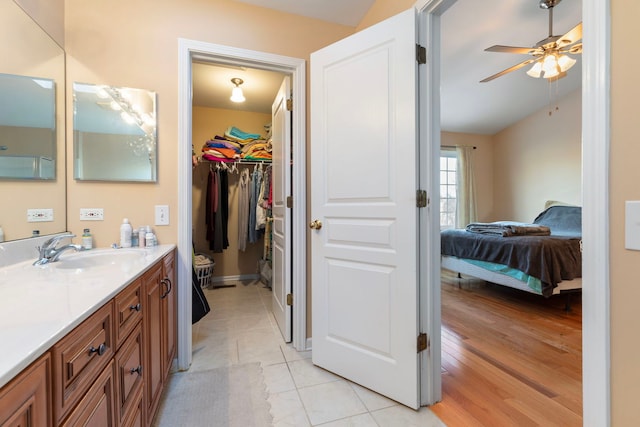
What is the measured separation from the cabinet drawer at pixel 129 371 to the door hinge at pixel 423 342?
1.27 metres

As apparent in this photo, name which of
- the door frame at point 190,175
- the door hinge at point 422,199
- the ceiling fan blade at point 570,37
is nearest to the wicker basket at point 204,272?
the door frame at point 190,175

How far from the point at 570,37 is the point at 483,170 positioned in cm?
392

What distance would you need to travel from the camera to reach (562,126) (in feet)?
16.0

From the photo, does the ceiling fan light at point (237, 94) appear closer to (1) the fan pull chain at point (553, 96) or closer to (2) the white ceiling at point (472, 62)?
(2) the white ceiling at point (472, 62)

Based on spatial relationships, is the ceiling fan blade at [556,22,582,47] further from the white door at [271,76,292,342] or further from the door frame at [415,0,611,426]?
the white door at [271,76,292,342]

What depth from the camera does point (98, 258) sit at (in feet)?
4.69

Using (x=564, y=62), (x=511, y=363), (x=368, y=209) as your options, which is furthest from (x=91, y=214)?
(x=564, y=62)

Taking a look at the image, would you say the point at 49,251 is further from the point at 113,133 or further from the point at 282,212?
the point at 282,212

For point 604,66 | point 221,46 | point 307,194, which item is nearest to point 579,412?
Answer: point 604,66

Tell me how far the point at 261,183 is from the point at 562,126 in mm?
5189

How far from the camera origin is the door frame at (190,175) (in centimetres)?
183

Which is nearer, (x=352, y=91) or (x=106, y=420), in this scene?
(x=106, y=420)

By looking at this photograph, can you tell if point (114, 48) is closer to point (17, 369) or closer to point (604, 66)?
point (17, 369)

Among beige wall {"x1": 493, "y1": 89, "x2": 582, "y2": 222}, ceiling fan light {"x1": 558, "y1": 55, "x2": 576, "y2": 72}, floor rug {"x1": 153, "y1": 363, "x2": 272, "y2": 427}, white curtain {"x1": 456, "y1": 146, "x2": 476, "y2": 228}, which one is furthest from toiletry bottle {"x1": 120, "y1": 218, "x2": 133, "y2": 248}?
beige wall {"x1": 493, "y1": 89, "x2": 582, "y2": 222}
